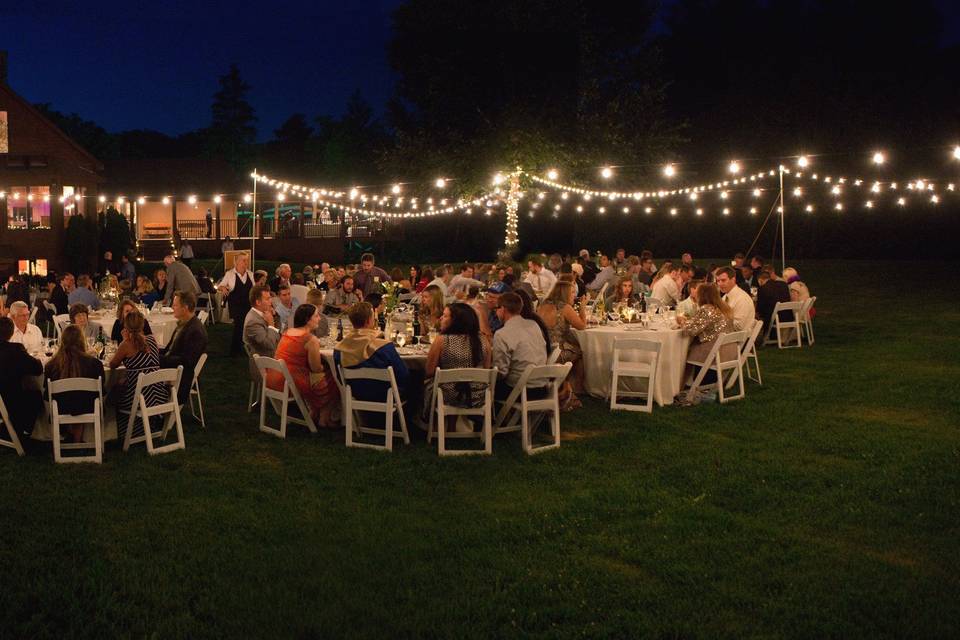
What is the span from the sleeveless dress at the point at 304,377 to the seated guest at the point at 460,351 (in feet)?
3.43

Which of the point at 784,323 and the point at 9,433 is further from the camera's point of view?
the point at 784,323

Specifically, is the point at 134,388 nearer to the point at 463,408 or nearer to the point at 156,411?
the point at 156,411

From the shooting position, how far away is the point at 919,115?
2838 centimetres

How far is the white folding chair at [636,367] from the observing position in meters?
8.47

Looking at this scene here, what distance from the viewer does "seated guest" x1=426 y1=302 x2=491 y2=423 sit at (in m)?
7.14

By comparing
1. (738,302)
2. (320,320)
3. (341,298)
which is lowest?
(320,320)

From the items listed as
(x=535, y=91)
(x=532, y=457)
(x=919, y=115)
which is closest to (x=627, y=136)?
(x=535, y=91)

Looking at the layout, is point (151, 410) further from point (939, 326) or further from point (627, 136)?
point (627, 136)

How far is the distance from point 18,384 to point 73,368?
54 cm

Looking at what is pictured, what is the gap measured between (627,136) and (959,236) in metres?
10.2

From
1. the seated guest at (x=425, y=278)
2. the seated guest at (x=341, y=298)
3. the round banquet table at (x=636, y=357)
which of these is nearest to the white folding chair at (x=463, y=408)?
the round banquet table at (x=636, y=357)

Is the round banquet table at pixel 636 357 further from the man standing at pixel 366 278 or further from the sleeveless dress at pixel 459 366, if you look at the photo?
the man standing at pixel 366 278

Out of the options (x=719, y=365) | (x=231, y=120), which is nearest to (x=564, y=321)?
(x=719, y=365)

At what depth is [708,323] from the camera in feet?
29.4
